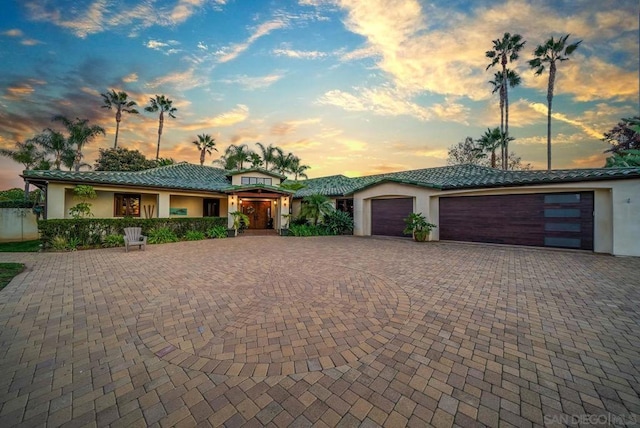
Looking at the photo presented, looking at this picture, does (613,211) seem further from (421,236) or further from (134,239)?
(134,239)

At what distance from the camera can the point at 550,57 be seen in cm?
1944

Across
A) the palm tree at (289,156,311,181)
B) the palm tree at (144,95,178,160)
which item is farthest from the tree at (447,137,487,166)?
the palm tree at (144,95,178,160)

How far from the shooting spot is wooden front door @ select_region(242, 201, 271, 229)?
64.8 ft

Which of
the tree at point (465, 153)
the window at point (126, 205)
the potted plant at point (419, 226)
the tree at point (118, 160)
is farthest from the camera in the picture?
the tree at point (465, 153)

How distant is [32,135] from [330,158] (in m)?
27.3

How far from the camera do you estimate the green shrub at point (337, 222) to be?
16422 millimetres

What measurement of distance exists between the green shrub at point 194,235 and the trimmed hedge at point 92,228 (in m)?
0.21

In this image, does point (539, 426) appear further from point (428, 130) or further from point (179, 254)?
point (428, 130)

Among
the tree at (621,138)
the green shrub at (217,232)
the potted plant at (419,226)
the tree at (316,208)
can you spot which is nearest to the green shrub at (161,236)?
the green shrub at (217,232)

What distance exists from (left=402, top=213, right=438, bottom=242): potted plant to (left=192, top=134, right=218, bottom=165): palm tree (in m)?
28.9

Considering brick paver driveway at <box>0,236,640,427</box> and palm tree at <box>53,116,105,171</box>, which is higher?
palm tree at <box>53,116,105,171</box>

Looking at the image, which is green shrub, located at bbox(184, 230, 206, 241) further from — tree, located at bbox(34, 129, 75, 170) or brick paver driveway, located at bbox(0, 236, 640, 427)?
tree, located at bbox(34, 129, 75, 170)

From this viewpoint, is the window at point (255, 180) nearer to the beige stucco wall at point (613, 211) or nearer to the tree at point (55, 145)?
the beige stucco wall at point (613, 211)

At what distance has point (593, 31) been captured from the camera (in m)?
8.64
